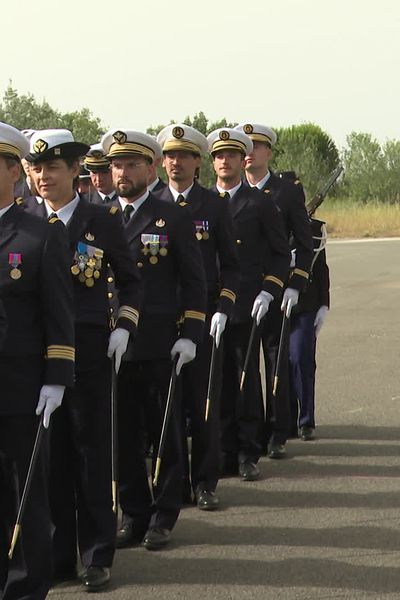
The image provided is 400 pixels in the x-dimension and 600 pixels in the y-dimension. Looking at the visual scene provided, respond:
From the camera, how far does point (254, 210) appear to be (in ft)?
26.8

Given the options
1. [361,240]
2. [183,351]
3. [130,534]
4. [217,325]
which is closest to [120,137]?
[183,351]

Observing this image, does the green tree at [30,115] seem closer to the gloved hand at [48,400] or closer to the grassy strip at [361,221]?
the grassy strip at [361,221]

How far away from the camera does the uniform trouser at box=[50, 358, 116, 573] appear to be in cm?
587

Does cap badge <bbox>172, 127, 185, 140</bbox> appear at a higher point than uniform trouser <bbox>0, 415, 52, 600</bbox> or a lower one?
higher

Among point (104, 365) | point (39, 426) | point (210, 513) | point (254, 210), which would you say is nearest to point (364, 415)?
point (254, 210)

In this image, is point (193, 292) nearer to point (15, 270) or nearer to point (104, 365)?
point (104, 365)

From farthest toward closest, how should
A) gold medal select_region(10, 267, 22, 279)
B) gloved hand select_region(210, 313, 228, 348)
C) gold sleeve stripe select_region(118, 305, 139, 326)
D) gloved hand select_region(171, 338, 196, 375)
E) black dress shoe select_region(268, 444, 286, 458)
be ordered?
black dress shoe select_region(268, 444, 286, 458)
gloved hand select_region(210, 313, 228, 348)
gloved hand select_region(171, 338, 196, 375)
gold sleeve stripe select_region(118, 305, 139, 326)
gold medal select_region(10, 267, 22, 279)

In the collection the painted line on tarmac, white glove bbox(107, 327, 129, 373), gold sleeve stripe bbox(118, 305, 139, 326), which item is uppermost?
gold sleeve stripe bbox(118, 305, 139, 326)

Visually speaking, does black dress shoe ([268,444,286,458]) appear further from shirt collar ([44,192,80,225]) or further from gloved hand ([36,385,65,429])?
gloved hand ([36,385,65,429])

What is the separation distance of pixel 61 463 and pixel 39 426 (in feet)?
2.49

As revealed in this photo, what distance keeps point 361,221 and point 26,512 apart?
37425 mm

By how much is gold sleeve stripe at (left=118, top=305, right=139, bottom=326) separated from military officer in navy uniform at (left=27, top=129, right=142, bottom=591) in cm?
8

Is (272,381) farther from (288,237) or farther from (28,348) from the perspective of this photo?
(28,348)

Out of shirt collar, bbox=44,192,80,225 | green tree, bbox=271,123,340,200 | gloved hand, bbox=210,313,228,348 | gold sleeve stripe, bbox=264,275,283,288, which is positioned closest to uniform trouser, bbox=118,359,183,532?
gloved hand, bbox=210,313,228,348
